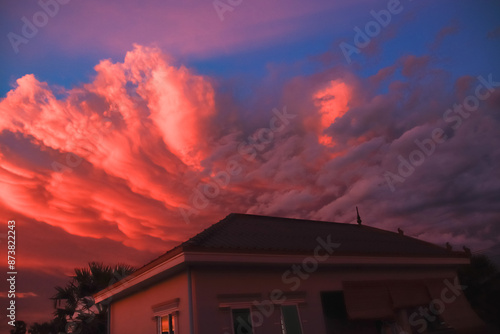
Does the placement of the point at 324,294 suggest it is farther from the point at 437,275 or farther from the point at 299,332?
the point at 437,275

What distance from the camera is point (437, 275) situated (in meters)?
17.1

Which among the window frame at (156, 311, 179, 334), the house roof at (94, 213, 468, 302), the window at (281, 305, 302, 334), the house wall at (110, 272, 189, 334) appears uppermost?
the house roof at (94, 213, 468, 302)

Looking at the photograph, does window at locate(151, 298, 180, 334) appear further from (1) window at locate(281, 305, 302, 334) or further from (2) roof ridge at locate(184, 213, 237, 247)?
(1) window at locate(281, 305, 302, 334)

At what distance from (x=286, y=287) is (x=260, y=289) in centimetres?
96

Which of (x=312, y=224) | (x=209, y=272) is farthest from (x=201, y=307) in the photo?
(x=312, y=224)

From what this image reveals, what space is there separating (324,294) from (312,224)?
22.0 ft

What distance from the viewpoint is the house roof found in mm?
10711

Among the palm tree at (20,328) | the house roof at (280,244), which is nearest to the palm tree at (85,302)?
the house roof at (280,244)

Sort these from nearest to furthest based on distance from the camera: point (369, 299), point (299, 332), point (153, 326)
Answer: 1. point (299, 332)
2. point (153, 326)
3. point (369, 299)

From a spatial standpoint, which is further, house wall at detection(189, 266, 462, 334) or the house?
the house

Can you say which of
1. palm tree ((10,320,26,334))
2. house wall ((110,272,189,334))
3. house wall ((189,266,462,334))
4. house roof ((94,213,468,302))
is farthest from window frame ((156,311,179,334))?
palm tree ((10,320,26,334))

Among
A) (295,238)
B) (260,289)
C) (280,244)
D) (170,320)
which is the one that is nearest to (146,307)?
(170,320)

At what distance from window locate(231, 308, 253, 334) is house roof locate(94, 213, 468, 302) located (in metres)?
1.52

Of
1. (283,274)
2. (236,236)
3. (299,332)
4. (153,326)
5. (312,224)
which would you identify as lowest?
(299,332)
